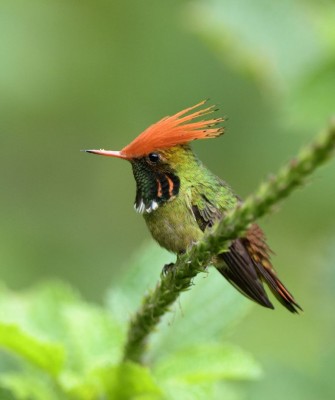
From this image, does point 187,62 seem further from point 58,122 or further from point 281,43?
point 281,43

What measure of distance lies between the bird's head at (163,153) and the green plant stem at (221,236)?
0.55 metres

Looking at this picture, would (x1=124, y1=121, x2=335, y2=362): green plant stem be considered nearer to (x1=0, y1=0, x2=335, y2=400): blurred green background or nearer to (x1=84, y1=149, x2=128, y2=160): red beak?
(x1=84, y1=149, x2=128, y2=160): red beak

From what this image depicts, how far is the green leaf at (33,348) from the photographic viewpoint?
265cm

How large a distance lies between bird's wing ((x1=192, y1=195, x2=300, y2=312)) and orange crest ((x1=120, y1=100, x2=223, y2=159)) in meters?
0.34

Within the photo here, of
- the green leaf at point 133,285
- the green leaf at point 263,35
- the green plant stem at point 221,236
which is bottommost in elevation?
the green plant stem at point 221,236

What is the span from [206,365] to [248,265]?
0.48m

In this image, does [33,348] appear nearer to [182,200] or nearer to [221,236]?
[221,236]

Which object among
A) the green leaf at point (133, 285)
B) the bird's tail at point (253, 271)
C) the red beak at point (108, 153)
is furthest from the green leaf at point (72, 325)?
the red beak at point (108, 153)

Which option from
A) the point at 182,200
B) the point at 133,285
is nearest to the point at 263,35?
the point at 182,200

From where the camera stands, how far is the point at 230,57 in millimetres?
5324

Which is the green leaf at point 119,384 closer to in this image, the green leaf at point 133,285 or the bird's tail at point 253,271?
the green leaf at point 133,285

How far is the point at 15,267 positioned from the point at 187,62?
2.75m

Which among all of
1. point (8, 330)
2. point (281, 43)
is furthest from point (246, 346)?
point (8, 330)

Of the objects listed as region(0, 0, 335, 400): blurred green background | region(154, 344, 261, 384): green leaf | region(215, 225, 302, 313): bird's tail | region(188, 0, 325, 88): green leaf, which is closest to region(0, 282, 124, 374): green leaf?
region(154, 344, 261, 384): green leaf
